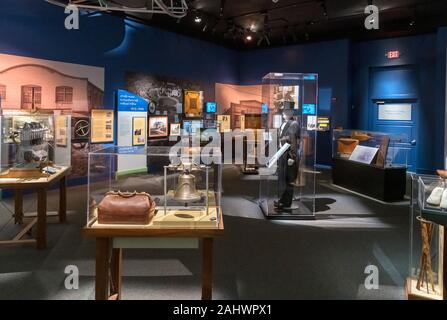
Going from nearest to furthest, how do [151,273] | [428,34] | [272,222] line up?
[151,273], [272,222], [428,34]

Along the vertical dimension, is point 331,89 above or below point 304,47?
below

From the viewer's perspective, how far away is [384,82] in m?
11.2

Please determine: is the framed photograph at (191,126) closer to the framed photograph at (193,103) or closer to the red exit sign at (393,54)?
the framed photograph at (193,103)

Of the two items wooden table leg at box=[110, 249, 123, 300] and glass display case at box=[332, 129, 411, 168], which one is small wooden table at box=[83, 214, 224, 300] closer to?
wooden table leg at box=[110, 249, 123, 300]

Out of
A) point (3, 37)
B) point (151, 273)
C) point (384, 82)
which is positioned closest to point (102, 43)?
point (3, 37)

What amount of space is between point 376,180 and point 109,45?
653cm

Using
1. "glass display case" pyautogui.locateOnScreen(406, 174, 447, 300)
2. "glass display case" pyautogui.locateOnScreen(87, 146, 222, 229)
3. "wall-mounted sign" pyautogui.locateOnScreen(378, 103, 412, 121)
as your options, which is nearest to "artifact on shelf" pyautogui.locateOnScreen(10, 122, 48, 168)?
"glass display case" pyautogui.locateOnScreen(87, 146, 222, 229)

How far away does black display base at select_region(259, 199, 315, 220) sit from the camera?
19.6ft

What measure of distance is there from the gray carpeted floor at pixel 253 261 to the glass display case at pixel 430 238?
324 millimetres

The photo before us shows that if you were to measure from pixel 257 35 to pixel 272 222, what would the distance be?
8.11 metres

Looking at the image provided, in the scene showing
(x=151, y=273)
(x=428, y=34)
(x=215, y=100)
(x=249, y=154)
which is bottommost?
(x=151, y=273)

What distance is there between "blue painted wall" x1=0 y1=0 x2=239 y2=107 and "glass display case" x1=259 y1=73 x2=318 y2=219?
4.03 meters

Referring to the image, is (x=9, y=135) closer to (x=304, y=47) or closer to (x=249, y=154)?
(x=249, y=154)

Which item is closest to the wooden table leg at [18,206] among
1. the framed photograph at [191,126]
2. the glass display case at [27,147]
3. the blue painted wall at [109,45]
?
the glass display case at [27,147]
